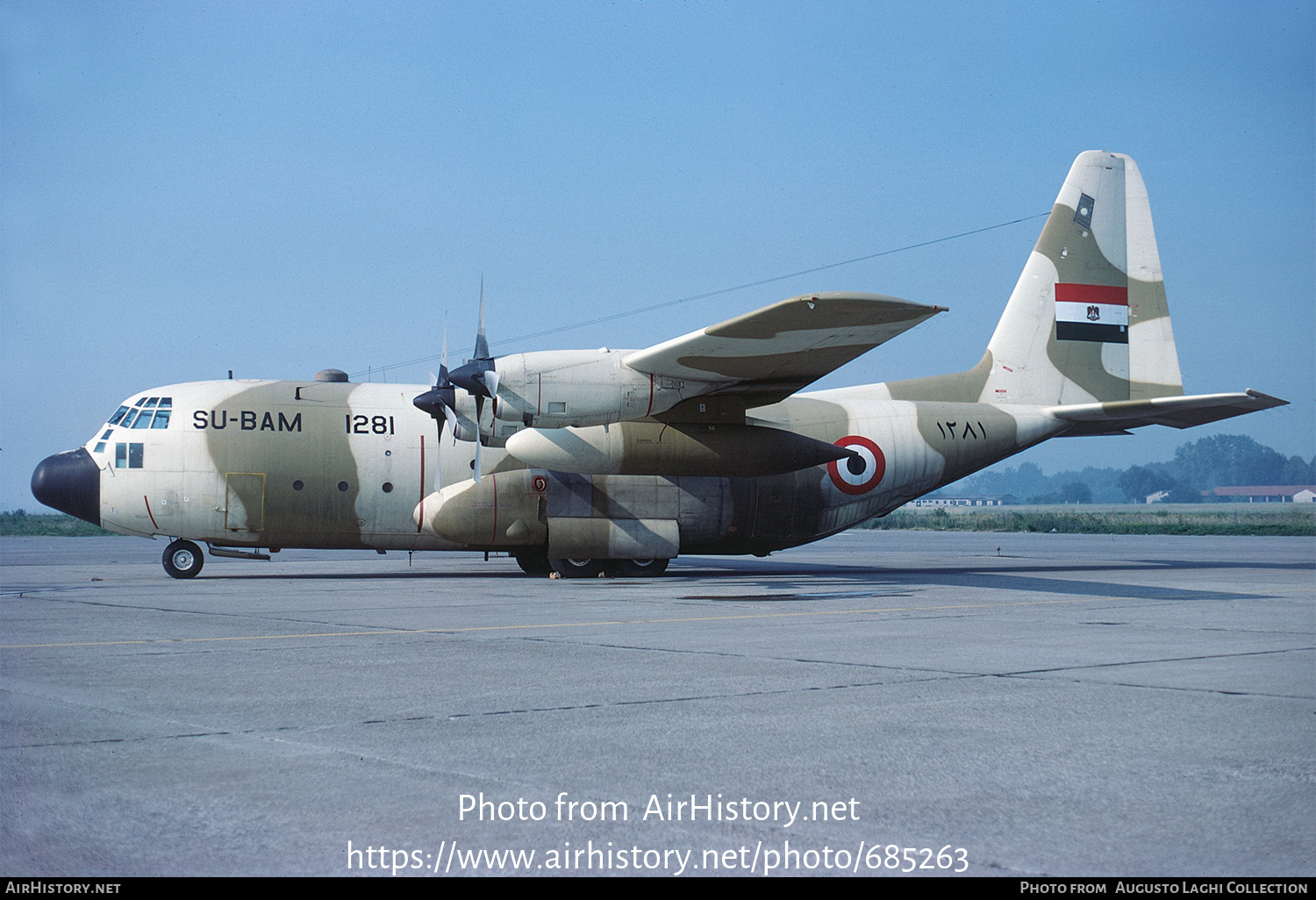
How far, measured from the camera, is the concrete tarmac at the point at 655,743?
420 centimetres

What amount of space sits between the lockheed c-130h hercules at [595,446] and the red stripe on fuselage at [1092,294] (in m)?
0.77

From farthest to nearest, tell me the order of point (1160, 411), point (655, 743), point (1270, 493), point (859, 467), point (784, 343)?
point (1270, 493) → point (859, 467) → point (1160, 411) → point (784, 343) → point (655, 743)

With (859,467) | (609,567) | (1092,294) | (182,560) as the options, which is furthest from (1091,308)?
(182,560)

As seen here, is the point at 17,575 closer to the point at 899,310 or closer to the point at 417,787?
the point at 899,310

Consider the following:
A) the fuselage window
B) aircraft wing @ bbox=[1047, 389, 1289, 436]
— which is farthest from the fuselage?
aircraft wing @ bbox=[1047, 389, 1289, 436]

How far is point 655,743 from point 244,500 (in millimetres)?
17560

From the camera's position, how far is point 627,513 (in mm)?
21984

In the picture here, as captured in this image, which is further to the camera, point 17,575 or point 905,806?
point 17,575

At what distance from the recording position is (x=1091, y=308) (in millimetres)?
25922

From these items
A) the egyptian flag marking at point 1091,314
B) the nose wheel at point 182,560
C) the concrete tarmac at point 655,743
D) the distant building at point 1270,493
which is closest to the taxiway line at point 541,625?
the concrete tarmac at point 655,743

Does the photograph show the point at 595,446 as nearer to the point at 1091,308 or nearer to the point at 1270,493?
the point at 1091,308

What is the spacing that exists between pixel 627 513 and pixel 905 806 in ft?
56.7

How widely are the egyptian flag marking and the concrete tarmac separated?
13046 mm

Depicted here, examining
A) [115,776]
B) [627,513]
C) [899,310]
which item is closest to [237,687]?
[115,776]
